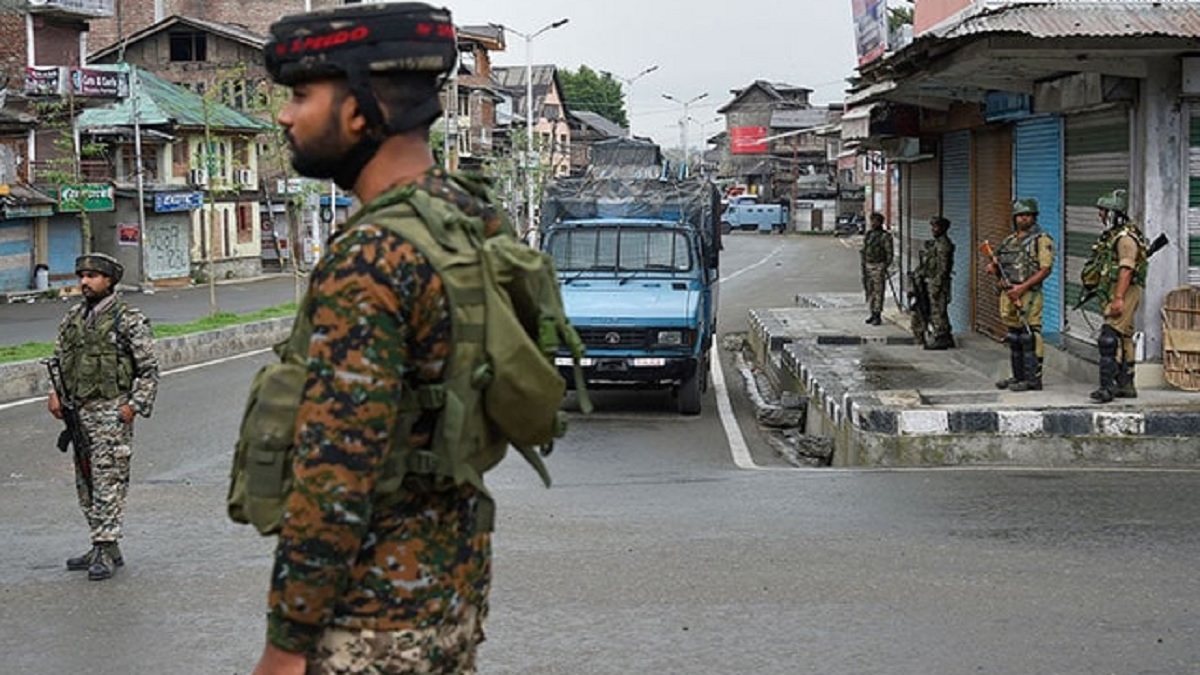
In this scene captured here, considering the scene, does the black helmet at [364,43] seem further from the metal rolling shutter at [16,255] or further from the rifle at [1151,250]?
the metal rolling shutter at [16,255]

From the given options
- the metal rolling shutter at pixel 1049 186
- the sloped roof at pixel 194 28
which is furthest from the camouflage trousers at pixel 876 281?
the sloped roof at pixel 194 28

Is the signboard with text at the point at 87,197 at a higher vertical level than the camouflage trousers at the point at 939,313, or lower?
higher

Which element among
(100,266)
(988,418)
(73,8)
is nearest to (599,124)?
(73,8)

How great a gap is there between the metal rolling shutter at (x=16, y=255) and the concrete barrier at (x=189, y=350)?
689 inches

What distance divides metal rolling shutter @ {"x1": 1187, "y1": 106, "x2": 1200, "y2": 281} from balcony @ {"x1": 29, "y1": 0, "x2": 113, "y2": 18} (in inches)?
1491

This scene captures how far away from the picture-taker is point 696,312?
670 inches

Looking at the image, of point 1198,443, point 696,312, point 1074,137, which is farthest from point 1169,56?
point 696,312

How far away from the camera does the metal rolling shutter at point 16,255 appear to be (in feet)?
142

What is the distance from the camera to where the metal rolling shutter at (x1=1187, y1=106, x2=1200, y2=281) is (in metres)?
14.1

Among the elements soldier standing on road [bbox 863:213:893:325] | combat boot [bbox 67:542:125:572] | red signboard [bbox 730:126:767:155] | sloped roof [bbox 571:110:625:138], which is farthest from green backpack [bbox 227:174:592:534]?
sloped roof [bbox 571:110:625:138]

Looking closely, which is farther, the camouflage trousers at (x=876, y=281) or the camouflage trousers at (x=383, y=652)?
the camouflage trousers at (x=876, y=281)

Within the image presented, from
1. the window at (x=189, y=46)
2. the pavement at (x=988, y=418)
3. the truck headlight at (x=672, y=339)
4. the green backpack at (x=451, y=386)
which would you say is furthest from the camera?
the window at (x=189, y=46)

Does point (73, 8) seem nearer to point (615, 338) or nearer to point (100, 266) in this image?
point (615, 338)

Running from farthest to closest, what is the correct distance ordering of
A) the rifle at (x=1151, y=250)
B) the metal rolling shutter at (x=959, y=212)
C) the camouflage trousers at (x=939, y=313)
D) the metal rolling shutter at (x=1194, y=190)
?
the metal rolling shutter at (x=959, y=212) → the camouflage trousers at (x=939, y=313) → the metal rolling shutter at (x=1194, y=190) → the rifle at (x=1151, y=250)
